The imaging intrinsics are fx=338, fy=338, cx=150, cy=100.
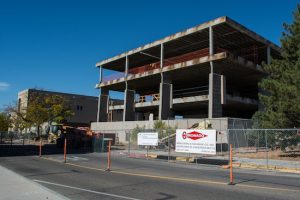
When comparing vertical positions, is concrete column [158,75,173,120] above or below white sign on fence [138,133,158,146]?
above

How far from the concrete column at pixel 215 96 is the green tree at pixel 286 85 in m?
13.2

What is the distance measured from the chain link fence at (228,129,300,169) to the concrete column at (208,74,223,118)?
6922 millimetres

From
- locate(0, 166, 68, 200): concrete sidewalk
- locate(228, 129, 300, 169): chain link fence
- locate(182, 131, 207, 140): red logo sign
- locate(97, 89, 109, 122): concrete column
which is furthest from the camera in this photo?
locate(97, 89, 109, 122): concrete column

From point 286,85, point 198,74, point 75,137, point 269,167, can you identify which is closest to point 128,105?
point 198,74

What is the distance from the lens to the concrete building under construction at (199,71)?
39.0 m

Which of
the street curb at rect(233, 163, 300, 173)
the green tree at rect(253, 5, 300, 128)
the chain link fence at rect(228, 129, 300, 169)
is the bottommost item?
the street curb at rect(233, 163, 300, 173)

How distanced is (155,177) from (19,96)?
8451cm

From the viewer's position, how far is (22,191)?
8617 mm

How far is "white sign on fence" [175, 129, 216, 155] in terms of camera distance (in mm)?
18419

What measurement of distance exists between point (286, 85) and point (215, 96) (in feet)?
55.0

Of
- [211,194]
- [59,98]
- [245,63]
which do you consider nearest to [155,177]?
[211,194]

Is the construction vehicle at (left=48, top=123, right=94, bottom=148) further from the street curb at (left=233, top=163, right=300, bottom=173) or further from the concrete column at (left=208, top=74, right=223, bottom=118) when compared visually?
the street curb at (left=233, top=163, right=300, bottom=173)

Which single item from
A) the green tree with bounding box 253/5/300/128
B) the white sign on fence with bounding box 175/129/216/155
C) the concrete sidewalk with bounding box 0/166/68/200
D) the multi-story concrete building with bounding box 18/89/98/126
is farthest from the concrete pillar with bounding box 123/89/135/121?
the concrete sidewalk with bounding box 0/166/68/200

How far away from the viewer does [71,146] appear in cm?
3731
